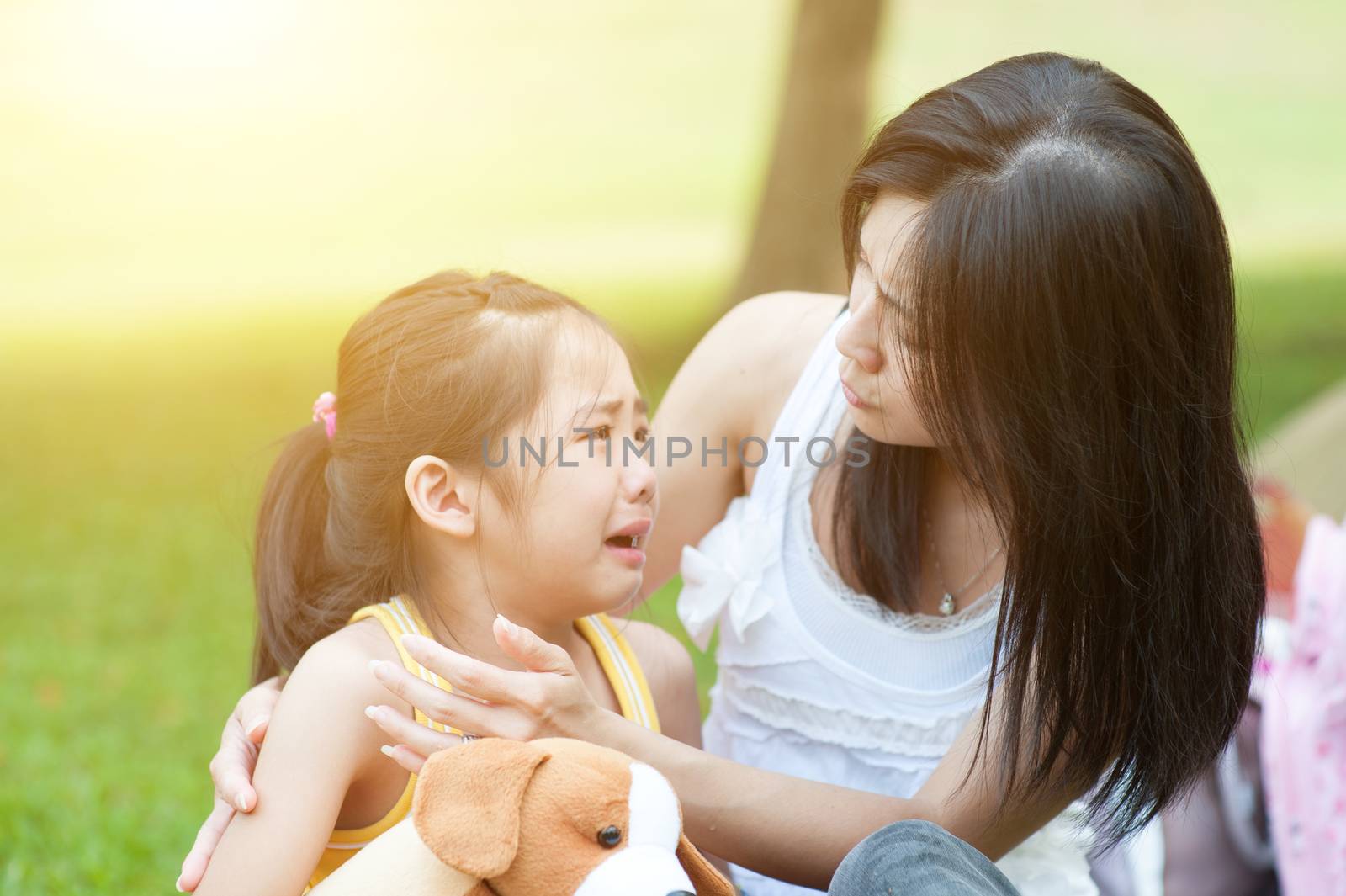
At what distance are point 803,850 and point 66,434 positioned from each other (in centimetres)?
654

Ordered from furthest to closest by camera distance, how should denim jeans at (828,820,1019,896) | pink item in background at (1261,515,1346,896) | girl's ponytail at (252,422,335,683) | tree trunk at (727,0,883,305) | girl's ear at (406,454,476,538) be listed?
tree trunk at (727,0,883,305), pink item in background at (1261,515,1346,896), girl's ponytail at (252,422,335,683), girl's ear at (406,454,476,538), denim jeans at (828,820,1019,896)

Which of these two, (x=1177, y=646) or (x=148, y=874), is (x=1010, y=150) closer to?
(x=1177, y=646)

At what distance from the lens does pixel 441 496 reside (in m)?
1.76

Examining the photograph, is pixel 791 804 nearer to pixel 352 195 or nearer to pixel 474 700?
pixel 474 700

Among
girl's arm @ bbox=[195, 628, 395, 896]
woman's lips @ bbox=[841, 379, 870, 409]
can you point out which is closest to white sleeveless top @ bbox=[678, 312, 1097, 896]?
woman's lips @ bbox=[841, 379, 870, 409]

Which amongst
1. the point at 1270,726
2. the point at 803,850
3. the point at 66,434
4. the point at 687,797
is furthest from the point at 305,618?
the point at 66,434

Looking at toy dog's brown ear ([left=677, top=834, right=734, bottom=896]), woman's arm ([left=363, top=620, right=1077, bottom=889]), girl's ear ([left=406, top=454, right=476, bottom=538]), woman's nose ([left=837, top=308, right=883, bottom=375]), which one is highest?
woman's nose ([left=837, top=308, right=883, bottom=375])

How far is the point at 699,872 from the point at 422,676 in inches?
17.6

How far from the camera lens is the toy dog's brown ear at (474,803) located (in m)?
1.25

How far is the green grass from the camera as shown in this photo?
122 inches

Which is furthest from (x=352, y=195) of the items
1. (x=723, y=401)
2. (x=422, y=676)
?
(x=422, y=676)

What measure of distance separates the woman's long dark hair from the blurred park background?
311 centimetres

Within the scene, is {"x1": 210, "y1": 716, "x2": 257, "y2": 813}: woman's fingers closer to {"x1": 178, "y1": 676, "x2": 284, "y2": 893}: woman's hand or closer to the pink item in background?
{"x1": 178, "y1": 676, "x2": 284, "y2": 893}: woman's hand

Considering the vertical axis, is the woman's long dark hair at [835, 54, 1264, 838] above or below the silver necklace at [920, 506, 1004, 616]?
above
